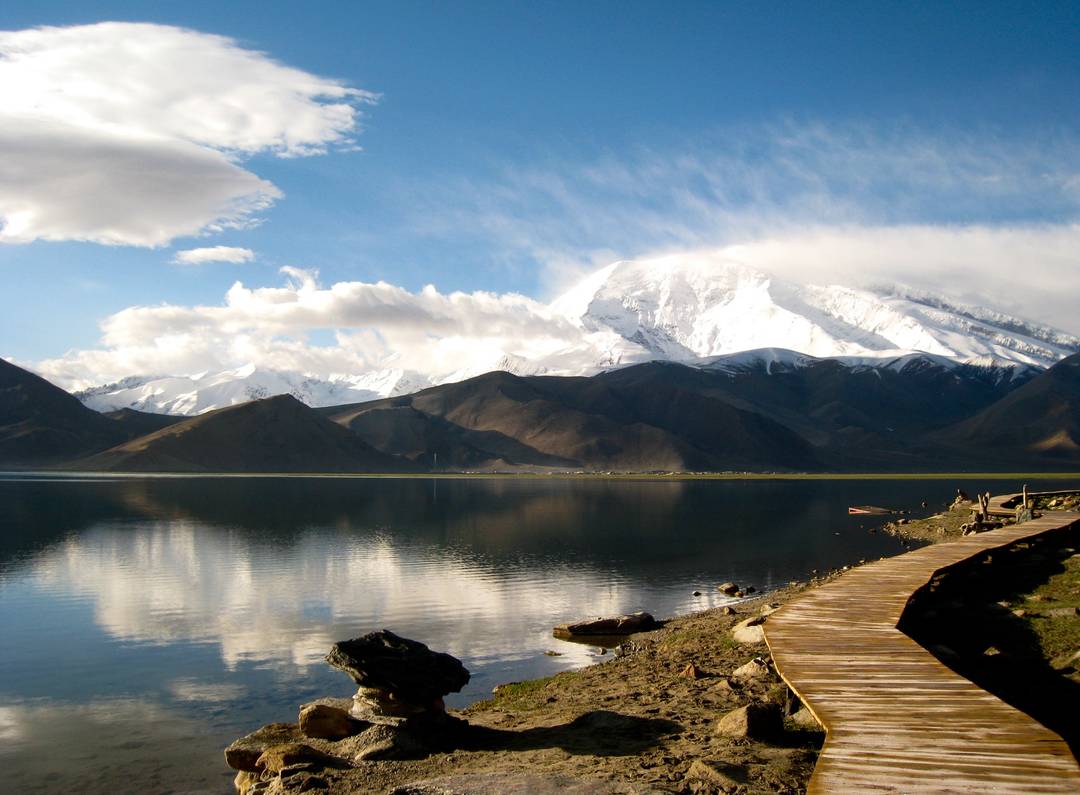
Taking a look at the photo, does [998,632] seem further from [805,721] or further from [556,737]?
[556,737]

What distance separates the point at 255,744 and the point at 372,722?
2338 millimetres

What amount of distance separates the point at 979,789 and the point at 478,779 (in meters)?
6.73

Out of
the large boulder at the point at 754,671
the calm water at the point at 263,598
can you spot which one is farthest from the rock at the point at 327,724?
the large boulder at the point at 754,671

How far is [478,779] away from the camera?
13.4 m

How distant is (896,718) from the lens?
1285 cm

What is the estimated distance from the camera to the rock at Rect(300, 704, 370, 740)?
18.3 m

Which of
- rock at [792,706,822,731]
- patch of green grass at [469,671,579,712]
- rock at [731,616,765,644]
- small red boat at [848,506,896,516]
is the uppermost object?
rock at [792,706,822,731]

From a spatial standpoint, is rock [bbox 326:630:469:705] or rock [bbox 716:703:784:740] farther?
rock [bbox 326:630:469:705]

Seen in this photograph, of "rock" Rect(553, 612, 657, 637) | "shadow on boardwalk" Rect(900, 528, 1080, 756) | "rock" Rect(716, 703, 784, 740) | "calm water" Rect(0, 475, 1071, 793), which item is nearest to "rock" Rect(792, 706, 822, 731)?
"rock" Rect(716, 703, 784, 740)

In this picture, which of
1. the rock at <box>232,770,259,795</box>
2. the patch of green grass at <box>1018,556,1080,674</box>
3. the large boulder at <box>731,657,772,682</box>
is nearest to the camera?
the rock at <box>232,770,259,795</box>

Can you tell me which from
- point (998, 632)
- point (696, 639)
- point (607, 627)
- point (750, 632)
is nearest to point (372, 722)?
point (750, 632)

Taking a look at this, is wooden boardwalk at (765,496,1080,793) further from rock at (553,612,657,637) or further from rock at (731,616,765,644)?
rock at (553,612,657,637)

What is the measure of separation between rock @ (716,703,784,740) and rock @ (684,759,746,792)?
1.75 metres

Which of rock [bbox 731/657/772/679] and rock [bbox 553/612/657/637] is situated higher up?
rock [bbox 731/657/772/679]
